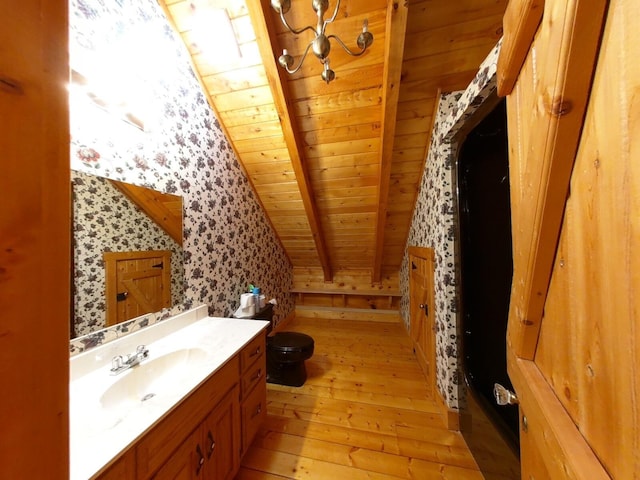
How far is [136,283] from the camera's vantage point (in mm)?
1316

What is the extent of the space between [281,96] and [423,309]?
2.22 metres

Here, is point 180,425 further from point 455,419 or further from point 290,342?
point 455,419

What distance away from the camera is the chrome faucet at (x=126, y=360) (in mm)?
1059

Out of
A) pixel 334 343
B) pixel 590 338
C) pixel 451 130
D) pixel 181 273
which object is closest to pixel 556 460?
pixel 590 338

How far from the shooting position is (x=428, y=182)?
6.73ft

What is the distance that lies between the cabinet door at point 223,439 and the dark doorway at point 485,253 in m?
1.39

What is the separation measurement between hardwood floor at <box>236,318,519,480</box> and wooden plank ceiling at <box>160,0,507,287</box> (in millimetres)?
1527

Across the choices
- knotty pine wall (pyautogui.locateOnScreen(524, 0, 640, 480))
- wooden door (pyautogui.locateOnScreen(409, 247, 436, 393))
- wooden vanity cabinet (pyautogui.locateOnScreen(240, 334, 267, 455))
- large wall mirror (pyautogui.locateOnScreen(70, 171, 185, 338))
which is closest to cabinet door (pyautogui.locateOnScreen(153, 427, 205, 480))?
wooden vanity cabinet (pyautogui.locateOnScreen(240, 334, 267, 455))

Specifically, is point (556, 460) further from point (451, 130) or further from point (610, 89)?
point (451, 130)

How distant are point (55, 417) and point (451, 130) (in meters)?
1.95

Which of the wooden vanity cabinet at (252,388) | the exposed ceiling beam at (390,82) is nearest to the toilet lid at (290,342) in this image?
the wooden vanity cabinet at (252,388)

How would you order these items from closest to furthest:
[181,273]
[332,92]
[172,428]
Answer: [172,428] < [181,273] < [332,92]

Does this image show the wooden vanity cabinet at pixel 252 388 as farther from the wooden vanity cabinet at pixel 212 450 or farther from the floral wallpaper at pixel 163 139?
the floral wallpaper at pixel 163 139

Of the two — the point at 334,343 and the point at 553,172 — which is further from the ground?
the point at 553,172
